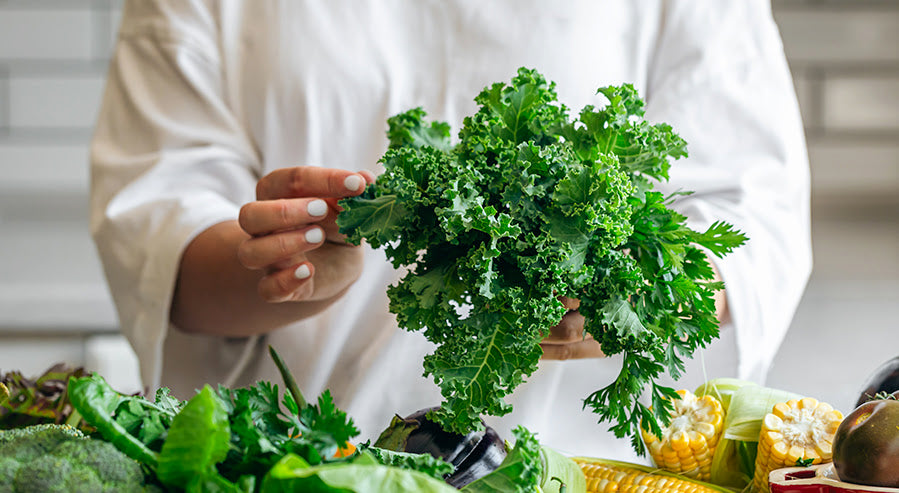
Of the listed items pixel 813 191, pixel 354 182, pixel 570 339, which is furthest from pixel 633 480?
pixel 813 191

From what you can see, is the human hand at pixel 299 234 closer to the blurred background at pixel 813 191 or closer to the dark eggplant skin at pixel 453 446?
the dark eggplant skin at pixel 453 446

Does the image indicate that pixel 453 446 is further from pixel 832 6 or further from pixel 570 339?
pixel 832 6

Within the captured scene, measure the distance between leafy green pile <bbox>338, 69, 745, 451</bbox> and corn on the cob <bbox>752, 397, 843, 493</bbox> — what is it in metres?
0.09

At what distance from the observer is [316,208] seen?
0.86m

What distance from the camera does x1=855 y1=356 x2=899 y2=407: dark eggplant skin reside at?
710 mm

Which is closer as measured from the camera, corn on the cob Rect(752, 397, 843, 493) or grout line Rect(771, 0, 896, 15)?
corn on the cob Rect(752, 397, 843, 493)

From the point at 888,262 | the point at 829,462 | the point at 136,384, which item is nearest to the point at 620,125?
the point at 829,462

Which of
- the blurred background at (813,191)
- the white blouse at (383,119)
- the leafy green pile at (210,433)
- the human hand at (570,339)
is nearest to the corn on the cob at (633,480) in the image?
the human hand at (570,339)

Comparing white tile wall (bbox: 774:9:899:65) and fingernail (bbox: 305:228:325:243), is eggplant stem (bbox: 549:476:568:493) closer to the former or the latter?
fingernail (bbox: 305:228:325:243)

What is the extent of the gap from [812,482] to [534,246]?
0.28 meters

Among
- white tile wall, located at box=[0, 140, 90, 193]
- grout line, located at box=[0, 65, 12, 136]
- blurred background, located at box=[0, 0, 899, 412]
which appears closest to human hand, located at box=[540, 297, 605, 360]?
blurred background, located at box=[0, 0, 899, 412]

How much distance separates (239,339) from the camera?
1.26 meters

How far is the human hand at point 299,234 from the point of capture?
33.8 inches

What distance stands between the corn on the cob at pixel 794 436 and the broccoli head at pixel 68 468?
1.65ft
